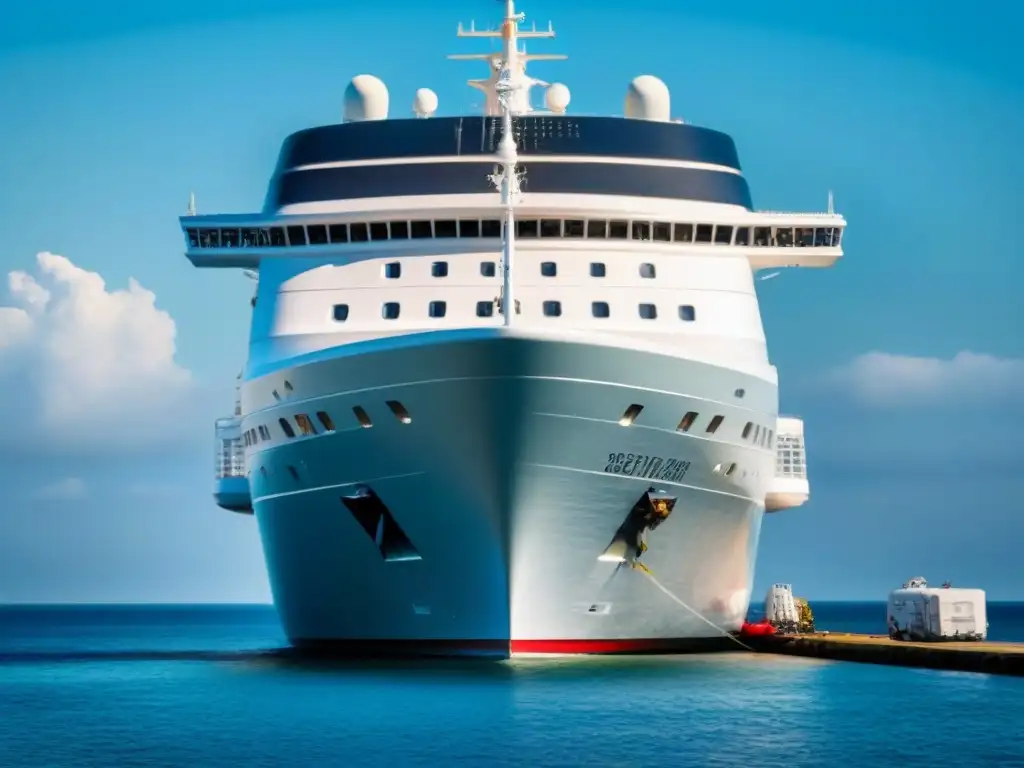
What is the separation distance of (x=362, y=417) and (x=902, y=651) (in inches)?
443

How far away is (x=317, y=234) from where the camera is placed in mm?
33281

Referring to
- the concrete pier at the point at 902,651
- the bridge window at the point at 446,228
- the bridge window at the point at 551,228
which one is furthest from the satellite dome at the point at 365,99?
the concrete pier at the point at 902,651

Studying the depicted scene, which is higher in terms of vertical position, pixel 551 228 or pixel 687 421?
pixel 551 228

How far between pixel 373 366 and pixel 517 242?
16.8ft

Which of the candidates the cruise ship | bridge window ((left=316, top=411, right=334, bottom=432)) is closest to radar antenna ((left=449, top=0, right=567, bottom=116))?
the cruise ship

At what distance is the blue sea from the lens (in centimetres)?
2231

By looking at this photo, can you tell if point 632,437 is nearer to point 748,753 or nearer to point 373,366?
point 373,366

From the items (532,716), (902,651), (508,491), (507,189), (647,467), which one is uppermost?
(507,189)

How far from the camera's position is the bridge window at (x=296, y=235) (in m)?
33.5

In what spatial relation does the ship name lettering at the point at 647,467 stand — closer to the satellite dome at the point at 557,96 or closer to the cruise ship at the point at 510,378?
the cruise ship at the point at 510,378

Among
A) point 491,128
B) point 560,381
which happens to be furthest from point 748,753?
point 491,128

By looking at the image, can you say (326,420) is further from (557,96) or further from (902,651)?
(557,96)

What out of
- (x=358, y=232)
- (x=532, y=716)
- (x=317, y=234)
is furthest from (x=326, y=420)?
(x=532, y=716)

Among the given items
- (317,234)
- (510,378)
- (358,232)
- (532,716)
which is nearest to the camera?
(532,716)
